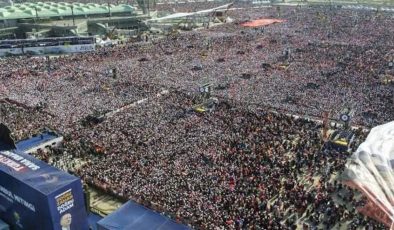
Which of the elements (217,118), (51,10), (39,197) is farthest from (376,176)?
(51,10)

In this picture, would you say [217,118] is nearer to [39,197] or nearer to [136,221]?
[136,221]

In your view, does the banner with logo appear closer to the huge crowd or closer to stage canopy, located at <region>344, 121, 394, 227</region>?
the huge crowd

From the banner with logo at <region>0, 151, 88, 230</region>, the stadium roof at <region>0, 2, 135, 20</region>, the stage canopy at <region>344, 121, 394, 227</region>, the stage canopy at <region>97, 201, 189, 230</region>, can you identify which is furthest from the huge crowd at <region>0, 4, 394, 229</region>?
the stadium roof at <region>0, 2, 135, 20</region>

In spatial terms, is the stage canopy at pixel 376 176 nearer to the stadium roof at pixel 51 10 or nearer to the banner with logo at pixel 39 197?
the banner with logo at pixel 39 197

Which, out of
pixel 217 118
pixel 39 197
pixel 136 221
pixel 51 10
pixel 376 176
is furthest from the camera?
pixel 51 10

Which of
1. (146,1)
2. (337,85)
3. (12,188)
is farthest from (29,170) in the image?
(146,1)
